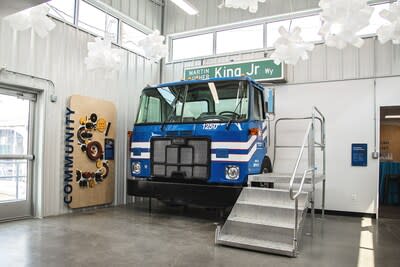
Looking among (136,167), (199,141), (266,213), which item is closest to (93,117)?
(136,167)

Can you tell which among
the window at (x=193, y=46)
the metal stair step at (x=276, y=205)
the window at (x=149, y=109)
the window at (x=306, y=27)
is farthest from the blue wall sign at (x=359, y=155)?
the window at (x=193, y=46)

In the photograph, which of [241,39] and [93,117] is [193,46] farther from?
[93,117]

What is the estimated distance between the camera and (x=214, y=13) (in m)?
7.78

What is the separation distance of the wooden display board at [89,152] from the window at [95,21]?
1443 millimetres

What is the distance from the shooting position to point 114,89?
22.2 feet

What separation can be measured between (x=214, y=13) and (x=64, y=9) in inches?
133

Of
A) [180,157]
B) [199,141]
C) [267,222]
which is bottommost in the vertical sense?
[267,222]

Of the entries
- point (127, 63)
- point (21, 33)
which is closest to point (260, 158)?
point (127, 63)

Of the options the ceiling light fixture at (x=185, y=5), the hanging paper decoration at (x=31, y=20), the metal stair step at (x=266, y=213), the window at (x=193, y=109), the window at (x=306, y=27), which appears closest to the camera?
the hanging paper decoration at (x=31, y=20)

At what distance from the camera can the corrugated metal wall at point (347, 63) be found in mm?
6051

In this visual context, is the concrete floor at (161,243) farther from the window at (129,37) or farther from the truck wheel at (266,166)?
the window at (129,37)

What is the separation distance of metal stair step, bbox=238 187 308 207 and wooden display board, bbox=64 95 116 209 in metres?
3.02

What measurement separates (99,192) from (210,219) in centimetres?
225

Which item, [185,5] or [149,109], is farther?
[185,5]
